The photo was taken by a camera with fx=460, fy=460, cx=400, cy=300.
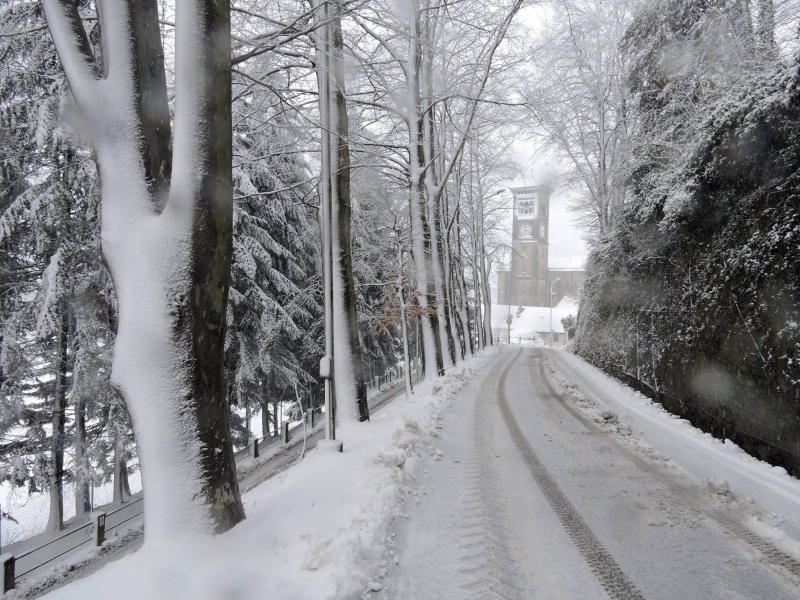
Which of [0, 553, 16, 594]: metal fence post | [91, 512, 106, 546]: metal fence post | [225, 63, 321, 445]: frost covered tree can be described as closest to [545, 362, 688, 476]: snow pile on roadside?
[225, 63, 321, 445]: frost covered tree

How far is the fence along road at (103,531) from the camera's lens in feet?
26.9

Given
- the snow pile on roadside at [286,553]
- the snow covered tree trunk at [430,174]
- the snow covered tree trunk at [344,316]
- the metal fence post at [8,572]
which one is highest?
the snow covered tree trunk at [430,174]

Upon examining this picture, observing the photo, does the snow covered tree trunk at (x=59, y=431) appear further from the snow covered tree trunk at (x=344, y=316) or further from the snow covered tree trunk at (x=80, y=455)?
the snow covered tree trunk at (x=344, y=316)

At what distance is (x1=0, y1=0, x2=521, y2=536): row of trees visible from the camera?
11.7 ft

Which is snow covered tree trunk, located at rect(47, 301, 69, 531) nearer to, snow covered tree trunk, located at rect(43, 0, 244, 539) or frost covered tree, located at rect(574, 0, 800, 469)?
snow covered tree trunk, located at rect(43, 0, 244, 539)

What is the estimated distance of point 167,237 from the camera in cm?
355

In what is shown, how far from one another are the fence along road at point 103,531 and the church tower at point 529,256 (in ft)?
242

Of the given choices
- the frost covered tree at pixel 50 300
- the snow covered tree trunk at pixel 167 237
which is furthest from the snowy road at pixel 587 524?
the frost covered tree at pixel 50 300

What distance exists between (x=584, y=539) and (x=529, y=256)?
8724 cm

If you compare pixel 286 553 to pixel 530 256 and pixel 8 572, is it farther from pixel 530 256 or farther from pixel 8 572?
pixel 530 256

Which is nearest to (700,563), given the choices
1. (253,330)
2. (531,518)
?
(531,518)

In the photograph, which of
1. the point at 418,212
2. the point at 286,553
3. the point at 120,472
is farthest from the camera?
the point at 418,212

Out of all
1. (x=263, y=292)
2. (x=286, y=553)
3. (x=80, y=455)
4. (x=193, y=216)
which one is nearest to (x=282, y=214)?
(x=263, y=292)

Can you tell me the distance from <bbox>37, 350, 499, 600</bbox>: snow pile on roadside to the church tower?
85.3 m
